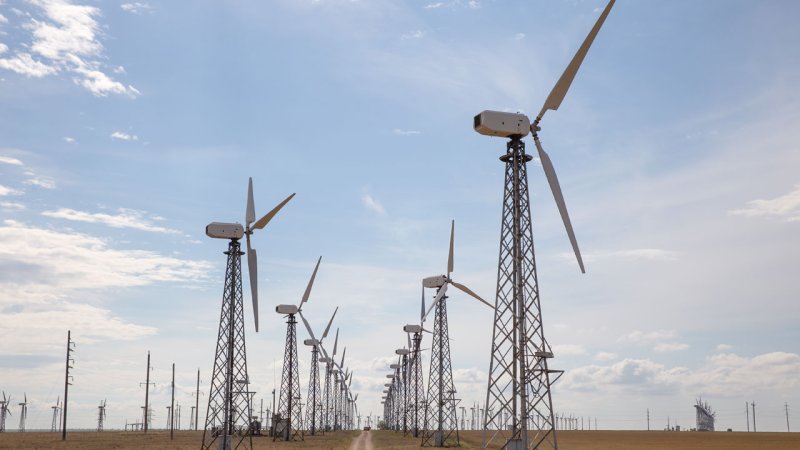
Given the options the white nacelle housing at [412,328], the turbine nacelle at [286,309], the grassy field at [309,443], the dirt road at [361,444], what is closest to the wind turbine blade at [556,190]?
the grassy field at [309,443]

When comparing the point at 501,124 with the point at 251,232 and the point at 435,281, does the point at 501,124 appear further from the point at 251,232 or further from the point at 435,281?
the point at 435,281

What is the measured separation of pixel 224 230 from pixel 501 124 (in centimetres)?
2759

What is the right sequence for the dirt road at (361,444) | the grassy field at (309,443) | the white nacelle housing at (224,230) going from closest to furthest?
the white nacelle housing at (224,230) < the dirt road at (361,444) < the grassy field at (309,443)

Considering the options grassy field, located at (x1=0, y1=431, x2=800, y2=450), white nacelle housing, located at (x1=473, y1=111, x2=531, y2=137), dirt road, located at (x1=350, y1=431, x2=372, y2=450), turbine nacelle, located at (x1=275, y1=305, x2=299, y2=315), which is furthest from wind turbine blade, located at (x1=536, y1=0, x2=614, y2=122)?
turbine nacelle, located at (x1=275, y1=305, x2=299, y2=315)

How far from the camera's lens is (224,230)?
59906mm

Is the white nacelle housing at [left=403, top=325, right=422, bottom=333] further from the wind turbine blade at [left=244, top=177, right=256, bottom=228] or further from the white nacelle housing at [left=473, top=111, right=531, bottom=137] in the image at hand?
the white nacelle housing at [left=473, top=111, right=531, bottom=137]

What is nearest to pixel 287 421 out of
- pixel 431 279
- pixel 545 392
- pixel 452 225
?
pixel 431 279

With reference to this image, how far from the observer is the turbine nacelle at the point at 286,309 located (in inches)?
3750

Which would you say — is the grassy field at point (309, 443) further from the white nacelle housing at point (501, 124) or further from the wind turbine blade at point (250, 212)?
the white nacelle housing at point (501, 124)

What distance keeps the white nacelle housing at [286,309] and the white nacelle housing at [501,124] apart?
59.2m

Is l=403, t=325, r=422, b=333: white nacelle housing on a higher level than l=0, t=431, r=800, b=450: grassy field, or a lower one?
higher

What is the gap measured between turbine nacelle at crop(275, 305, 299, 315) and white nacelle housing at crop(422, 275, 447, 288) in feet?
73.5

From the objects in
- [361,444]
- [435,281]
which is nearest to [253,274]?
[435,281]

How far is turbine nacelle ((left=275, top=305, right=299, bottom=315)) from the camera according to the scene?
95.2 meters
